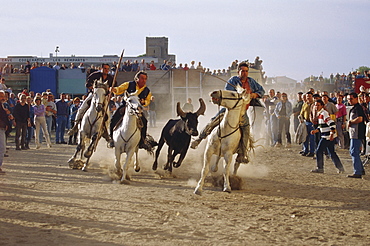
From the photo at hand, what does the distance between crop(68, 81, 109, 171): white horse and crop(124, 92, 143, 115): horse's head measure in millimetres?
1657

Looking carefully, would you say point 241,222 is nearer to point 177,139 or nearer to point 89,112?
point 177,139

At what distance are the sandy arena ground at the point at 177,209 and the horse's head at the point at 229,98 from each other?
1781mm

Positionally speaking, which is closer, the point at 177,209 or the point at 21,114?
the point at 177,209

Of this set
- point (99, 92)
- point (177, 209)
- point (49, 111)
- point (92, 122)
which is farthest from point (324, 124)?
point (49, 111)

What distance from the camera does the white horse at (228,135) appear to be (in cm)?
1019

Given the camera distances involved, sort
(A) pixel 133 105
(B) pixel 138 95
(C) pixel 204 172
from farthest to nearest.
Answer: (B) pixel 138 95 < (A) pixel 133 105 < (C) pixel 204 172

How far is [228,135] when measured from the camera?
10.4 m

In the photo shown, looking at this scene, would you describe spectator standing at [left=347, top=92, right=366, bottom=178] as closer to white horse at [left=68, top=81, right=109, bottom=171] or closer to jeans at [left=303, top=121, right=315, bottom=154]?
jeans at [left=303, top=121, right=315, bottom=154]

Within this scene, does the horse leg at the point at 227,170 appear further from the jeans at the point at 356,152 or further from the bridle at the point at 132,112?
the jeans at the point at 356,152

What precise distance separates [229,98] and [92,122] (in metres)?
4.75

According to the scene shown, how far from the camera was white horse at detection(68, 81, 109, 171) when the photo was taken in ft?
42.5

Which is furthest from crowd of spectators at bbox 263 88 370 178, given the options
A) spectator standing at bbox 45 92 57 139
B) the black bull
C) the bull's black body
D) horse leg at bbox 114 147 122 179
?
spectator standing at bbox 45 92 57 139

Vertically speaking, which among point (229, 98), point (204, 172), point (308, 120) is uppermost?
point (229, 98)

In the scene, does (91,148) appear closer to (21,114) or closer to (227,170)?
(227,170)
